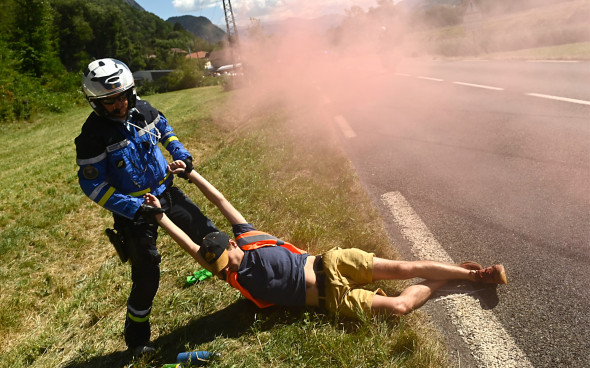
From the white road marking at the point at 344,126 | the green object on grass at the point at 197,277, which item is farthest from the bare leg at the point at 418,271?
the white road marking at the point at 344,126

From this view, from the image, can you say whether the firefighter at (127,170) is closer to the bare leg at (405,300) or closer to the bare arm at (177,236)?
the bare arm at (177,236)

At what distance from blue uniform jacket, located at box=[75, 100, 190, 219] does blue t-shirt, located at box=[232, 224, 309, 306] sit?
87 cm

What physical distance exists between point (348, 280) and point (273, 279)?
1.77 ft

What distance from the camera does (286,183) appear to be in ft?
18.0

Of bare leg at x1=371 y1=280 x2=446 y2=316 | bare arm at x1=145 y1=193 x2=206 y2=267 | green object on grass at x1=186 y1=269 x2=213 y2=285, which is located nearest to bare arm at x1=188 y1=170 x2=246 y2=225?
bare arm at x1=145 y1=193 x2=206 y2=267

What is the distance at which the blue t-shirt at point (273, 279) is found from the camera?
2.84m

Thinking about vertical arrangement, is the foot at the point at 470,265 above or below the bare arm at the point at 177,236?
below

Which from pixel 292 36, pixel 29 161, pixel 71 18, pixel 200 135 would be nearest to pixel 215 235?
pixel 200 135

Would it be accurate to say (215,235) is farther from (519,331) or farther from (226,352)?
(519,331)

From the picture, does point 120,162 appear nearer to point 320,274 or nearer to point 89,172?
point 89,172

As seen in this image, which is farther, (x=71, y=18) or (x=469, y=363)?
(x=71, y=18)

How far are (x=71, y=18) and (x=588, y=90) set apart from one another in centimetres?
8490

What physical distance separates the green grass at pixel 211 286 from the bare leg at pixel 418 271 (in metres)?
0.13

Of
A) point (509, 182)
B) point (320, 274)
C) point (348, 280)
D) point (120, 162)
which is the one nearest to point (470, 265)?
point (348, 280)
